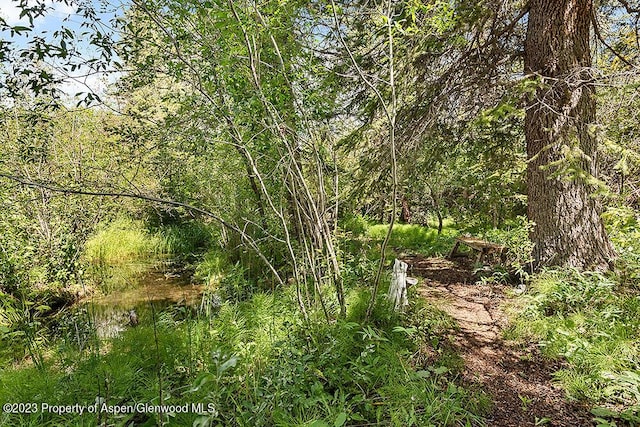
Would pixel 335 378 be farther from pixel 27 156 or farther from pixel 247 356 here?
pixel 27 156

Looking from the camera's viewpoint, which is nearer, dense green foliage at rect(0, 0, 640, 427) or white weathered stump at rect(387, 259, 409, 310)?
dense green foliage at rect(0, 0, 640, 427)

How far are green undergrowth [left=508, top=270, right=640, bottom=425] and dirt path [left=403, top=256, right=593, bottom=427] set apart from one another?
0.45 feet

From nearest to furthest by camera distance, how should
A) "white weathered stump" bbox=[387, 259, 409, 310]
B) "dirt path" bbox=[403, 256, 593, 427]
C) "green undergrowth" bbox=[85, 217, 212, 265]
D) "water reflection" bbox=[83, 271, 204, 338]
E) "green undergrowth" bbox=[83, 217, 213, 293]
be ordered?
"dirt path" bbox=[403, 256, 593, 427]
"white weathered stump" bbox=[387, 259, 409, 310]
"water reflection" bbox=[83, 271, 204, 338]
"green undergrowth" bbox=[83, 217, 213, 293]
"green undergrowth" bbox=[85, 217, 212, 265]

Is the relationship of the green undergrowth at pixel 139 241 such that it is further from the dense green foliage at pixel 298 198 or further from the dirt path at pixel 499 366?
the dirt path at pixel 499 366

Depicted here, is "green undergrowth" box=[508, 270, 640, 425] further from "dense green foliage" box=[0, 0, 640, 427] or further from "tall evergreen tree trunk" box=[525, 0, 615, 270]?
"tall evergreen tree trunk" box=[525, 0, 615, 270]

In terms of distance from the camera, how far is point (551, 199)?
4039 millimetres

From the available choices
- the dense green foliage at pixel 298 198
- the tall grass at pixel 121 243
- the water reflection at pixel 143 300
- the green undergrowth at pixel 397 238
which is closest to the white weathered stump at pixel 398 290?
the dense green foliage at pixel 298 198

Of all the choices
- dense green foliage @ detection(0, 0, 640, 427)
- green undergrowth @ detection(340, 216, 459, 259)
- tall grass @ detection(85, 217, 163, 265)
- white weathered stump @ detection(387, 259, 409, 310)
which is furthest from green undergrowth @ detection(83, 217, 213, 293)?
white weathered stump @ detection(387, 259, 409, 310)

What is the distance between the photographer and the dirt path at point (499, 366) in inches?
87.7

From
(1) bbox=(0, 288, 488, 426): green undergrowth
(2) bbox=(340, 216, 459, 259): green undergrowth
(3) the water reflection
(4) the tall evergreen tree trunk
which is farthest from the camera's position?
(2) bbox=(340, 216, 459, 259): green undergrowth

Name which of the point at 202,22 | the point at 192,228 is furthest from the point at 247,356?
the point at 192,228

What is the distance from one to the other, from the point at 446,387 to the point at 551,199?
2815 millimetres

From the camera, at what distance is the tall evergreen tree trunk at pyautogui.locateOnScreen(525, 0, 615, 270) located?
3.82 metres

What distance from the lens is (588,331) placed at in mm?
2932
